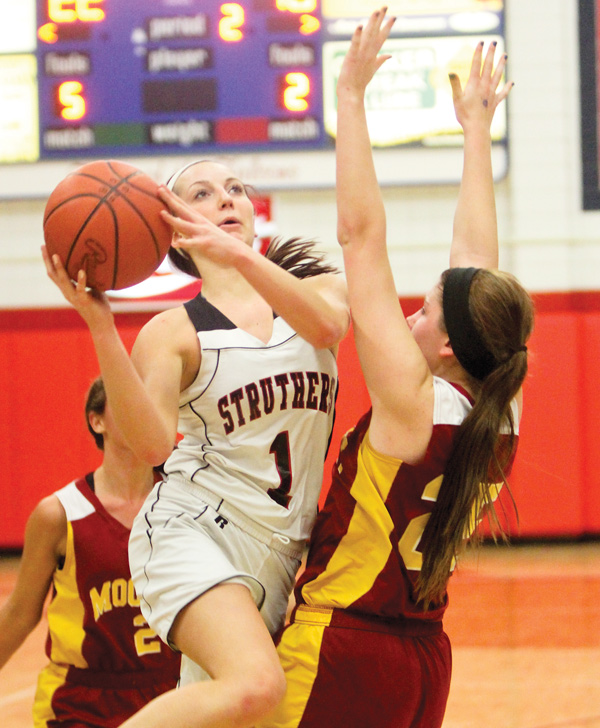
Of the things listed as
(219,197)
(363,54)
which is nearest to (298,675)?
(219,197)

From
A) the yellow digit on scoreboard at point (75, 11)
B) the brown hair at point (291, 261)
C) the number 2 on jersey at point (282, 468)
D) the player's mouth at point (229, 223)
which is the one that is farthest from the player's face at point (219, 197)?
the yellow digit on scoreboard at point (75, 11)

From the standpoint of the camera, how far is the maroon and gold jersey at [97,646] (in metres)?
2.35

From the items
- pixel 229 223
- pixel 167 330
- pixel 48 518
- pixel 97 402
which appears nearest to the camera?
pixel 167 330

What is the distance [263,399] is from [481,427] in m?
0.53

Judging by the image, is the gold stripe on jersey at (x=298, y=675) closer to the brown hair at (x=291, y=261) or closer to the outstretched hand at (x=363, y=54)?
the brown hair at (x=291, y=261)

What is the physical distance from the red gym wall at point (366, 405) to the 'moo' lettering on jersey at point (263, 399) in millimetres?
3972

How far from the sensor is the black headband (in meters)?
1.88

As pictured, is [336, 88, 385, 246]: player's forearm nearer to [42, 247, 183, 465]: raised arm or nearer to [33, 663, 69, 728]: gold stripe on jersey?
[42, 247, 183, 465]: raised arm

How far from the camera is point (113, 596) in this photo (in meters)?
2.44

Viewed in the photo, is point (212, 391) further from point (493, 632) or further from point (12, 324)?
point (12, 324)

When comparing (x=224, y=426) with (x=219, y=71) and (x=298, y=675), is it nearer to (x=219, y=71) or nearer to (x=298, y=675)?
(x=298, y=675)

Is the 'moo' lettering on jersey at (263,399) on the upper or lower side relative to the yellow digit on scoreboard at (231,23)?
lower

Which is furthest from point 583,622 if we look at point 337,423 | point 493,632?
point 337,423

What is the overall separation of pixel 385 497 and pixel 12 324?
199 inches
